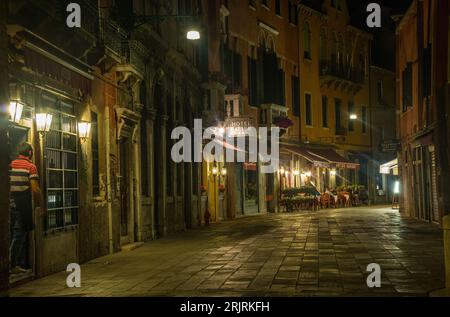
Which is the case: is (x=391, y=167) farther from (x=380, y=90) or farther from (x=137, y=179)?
(x=137, y=179)

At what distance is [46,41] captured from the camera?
13031mm

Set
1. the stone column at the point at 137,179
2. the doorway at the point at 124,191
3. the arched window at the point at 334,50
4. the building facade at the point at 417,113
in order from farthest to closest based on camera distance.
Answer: the arched window at the point at 334,50, the building facade at the point at 417,113, the stone column at the point at 137,179, the doorway at the point at 124,191

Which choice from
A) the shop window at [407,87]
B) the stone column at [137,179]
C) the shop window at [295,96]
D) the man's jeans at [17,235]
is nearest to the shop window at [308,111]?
the shop window at [295,96]

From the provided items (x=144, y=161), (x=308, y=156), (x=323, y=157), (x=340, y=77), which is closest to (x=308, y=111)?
(x=323, y=157)

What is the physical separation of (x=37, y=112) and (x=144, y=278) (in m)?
3.43

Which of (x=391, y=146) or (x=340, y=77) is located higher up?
(x=340, y=77)

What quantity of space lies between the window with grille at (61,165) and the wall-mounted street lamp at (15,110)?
5.83 feet

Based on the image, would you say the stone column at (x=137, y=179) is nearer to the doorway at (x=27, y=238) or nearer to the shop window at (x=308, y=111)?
the doorway at (x=27, y=238)

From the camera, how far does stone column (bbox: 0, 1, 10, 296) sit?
11.2 metres

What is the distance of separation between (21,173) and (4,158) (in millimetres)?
1060

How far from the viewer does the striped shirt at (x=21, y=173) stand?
12266mm

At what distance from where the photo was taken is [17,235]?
12398 mm
